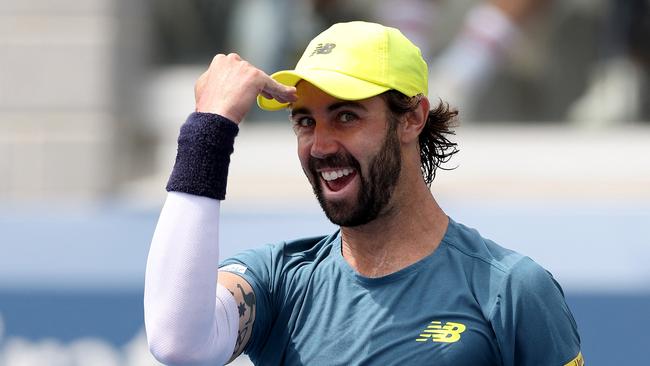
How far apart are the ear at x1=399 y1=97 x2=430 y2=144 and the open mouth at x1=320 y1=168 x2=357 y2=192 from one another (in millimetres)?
169

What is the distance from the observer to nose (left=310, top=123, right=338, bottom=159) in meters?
2.94

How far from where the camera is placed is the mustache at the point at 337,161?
2943 millimetres

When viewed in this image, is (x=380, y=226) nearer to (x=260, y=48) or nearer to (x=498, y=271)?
(x=498, y=271)

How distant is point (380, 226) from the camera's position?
10.0 feet

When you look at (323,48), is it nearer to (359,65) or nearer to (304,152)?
(359,65)

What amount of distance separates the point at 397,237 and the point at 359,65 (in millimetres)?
407

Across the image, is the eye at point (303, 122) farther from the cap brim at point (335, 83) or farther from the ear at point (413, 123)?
the ear at point (413, 123)

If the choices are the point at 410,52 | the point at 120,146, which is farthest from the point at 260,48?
the point at 410,52

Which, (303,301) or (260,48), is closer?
(303,301)

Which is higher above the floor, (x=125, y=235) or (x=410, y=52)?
(x=410, y=52)

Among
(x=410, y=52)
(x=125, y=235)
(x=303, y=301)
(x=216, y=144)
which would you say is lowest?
(x=125, y=235)

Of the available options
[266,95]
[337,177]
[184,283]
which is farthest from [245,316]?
[266,95]

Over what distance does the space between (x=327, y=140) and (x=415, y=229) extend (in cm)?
31

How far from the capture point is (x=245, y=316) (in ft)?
9.86
